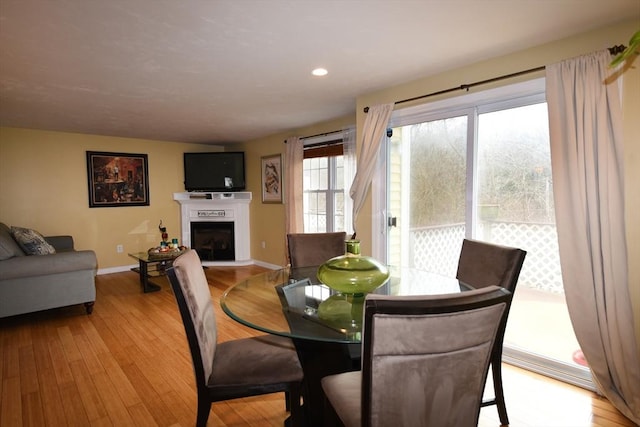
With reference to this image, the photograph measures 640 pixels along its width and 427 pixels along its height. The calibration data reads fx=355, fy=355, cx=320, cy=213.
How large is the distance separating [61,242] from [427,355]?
5417mm

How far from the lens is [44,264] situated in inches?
130

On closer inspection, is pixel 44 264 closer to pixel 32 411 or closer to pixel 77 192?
pixel 32 411

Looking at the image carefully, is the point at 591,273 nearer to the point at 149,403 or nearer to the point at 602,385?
the point at 602,385

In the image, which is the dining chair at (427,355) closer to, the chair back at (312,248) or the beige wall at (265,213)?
the chair back at (312,248)

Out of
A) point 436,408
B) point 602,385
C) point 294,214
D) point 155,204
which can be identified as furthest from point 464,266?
point 155,204

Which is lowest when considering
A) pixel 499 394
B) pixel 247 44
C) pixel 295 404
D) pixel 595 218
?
pixel 499 394

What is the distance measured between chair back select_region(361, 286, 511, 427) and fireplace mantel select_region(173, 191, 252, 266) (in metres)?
5.47

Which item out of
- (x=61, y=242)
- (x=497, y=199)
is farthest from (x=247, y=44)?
(x=61, y=242)

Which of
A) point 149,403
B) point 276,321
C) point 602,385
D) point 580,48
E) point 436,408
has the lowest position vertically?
point 149,403

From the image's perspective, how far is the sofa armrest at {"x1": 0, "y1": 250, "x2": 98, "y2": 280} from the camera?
3.14 meters

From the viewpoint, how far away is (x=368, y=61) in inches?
101

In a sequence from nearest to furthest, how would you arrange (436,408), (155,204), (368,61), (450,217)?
(436,408), (368,61), (450,217), (155,204)

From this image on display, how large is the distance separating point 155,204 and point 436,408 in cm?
598

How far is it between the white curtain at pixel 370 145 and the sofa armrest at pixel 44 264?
279cm
